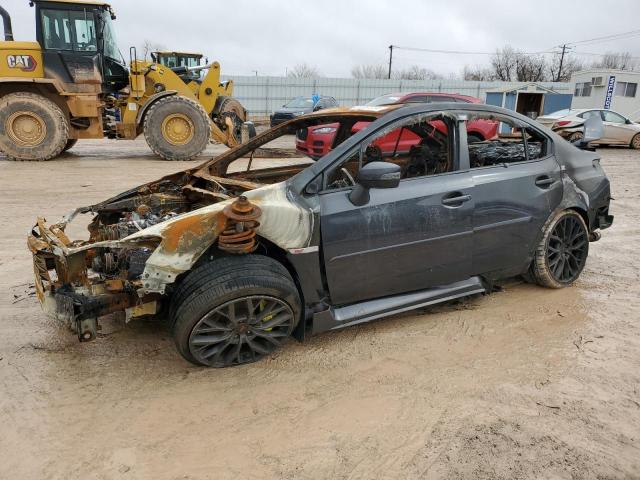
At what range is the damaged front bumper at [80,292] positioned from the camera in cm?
271

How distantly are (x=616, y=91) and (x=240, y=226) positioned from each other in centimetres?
2277

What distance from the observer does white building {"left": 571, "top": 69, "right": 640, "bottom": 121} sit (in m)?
20.4

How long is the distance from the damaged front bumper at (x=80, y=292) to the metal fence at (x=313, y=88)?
24495 millimetres

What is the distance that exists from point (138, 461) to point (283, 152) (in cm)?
328

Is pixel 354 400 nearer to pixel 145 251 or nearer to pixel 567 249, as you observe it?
pixel 145 251

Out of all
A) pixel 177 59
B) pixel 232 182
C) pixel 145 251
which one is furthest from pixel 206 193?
pixel 177 59

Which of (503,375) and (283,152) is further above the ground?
(283,152)

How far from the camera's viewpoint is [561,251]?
4117 millimetres

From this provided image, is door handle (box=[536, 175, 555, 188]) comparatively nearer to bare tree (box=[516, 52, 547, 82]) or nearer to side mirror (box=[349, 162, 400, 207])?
side mirror (box=[349, 162, 400, 207])

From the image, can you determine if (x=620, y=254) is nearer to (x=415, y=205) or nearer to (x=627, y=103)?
(x=415, y=205)

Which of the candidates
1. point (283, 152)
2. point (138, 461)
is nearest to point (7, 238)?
point (283, 152)

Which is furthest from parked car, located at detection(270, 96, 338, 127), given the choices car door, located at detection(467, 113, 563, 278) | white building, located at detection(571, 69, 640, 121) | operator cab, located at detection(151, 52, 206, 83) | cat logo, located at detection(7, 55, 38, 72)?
car door, located at detection(467, 113, 563, 278)

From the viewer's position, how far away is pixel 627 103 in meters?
20.7

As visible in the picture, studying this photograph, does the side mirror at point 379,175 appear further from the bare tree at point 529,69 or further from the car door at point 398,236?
the bare tree at point 529,69
